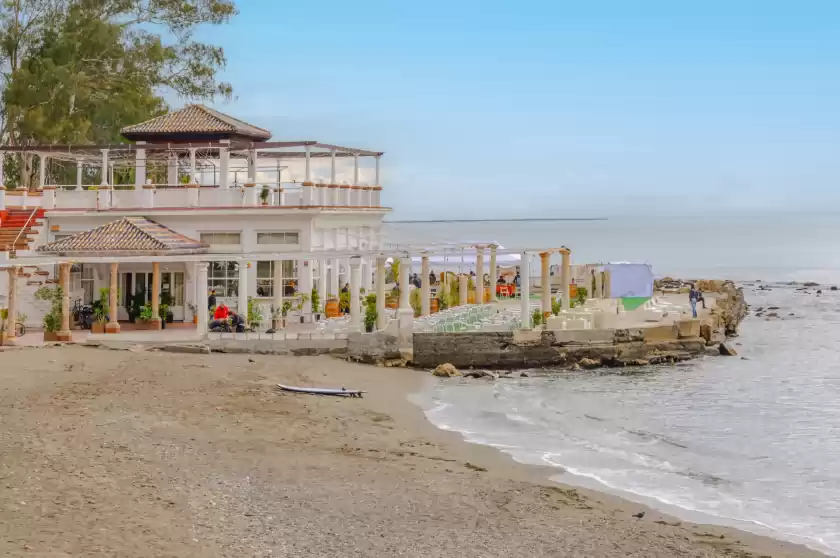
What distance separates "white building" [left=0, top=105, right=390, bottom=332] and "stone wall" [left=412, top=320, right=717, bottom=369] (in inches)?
176

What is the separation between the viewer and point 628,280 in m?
52.1

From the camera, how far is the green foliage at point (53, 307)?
30.9 metres

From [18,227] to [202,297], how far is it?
825 cm

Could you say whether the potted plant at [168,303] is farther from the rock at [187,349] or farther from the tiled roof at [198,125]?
the tiled roof at [198,125]

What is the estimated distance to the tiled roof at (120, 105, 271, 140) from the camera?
1522 inches

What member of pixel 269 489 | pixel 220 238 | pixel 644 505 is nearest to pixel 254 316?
pixel 220 238

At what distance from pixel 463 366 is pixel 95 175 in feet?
109

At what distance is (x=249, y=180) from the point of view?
124ft

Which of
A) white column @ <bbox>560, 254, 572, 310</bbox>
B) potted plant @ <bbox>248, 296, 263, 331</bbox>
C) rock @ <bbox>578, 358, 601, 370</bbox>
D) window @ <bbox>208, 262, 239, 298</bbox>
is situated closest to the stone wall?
rock @ <bbox>578, 358, 601, 370</bbox>

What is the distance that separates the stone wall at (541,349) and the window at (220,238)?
7162 millimetres

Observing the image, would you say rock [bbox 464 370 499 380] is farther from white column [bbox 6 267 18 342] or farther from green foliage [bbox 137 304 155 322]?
white column [bbox 6 267 18 342]

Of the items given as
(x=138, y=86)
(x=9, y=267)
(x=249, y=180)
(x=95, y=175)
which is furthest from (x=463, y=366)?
(x=95, y=175)

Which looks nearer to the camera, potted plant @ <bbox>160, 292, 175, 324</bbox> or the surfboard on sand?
the surfboard on sand

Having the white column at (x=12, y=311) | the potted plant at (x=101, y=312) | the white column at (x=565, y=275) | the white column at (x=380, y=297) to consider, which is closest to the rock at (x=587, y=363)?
the white column at (x=565, y=275)
